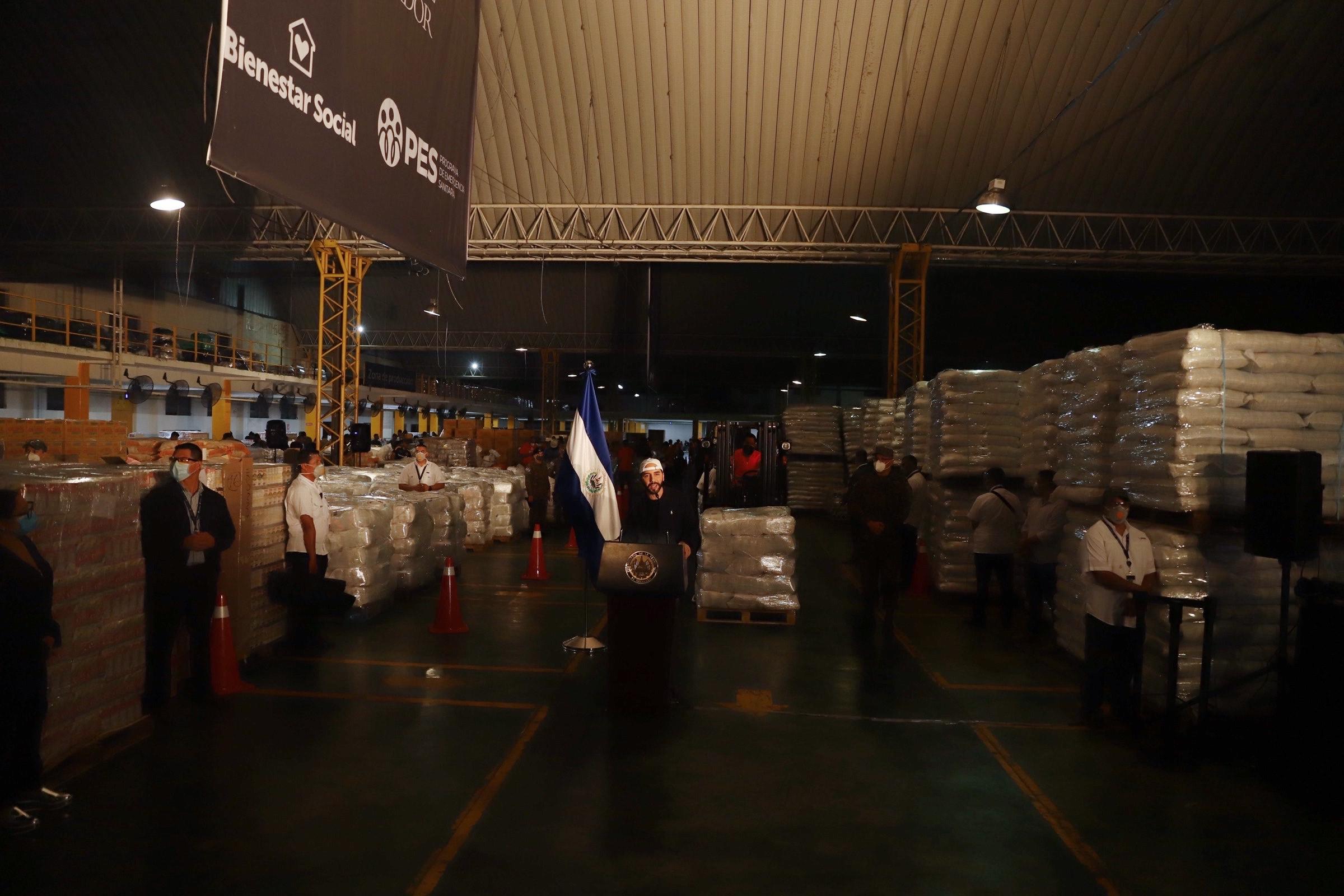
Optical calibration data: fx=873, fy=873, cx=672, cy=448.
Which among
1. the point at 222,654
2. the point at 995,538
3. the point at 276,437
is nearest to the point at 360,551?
the point at 222,654

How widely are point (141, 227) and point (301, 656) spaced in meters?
19.1

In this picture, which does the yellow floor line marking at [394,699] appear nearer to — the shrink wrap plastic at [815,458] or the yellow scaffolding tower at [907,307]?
the yellow scaffolding tower at [907,307]

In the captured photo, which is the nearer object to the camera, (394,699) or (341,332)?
(394,699)

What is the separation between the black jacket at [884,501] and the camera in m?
8.77

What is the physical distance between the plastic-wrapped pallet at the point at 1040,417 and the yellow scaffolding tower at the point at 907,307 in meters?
10.6

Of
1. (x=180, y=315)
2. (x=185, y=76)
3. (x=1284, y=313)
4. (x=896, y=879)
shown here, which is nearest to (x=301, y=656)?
(x=896, y=879)

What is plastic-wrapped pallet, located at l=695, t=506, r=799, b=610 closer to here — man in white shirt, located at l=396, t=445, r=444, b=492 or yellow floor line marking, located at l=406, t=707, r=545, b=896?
yellow floor line marking, located at l=406, t=707, r=545, b=896

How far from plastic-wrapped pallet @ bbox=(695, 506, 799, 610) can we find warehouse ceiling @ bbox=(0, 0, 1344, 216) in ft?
37.4

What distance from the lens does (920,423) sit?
1302 centimetres

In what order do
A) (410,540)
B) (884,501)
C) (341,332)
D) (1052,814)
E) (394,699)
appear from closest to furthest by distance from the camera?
(1052,814)
(394,699)
(884,501)
(410,540)
(341,332)

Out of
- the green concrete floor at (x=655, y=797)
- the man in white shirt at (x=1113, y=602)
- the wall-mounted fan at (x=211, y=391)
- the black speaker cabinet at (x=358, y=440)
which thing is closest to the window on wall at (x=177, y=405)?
the wall-mounted fan at (x=211, y=391)

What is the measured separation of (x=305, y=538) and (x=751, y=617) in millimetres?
4668

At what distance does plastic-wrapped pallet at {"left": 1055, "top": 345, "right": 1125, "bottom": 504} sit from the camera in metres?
7.72

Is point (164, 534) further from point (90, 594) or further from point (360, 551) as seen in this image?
point (360, 551)
